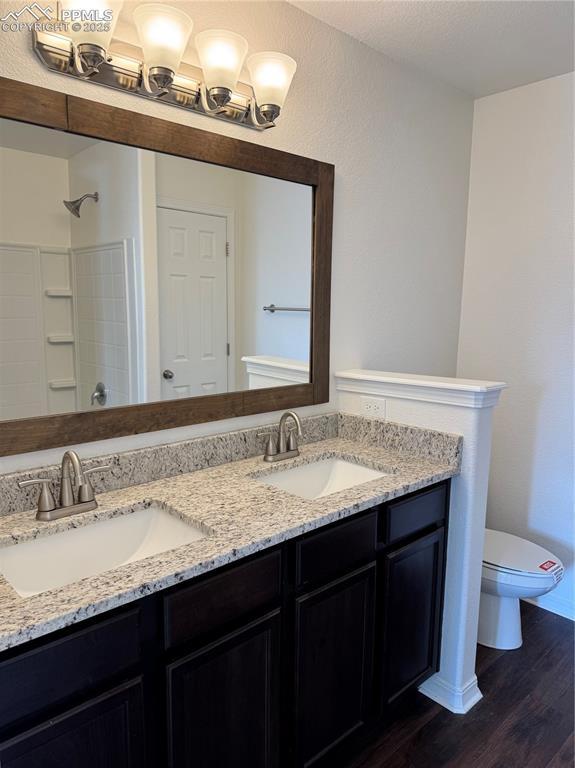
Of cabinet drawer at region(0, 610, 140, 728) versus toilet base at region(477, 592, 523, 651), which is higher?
cabinet drawer at region(0, 610, 140, 728)

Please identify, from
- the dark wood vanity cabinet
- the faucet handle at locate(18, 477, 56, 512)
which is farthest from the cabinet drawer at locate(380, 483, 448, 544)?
the faucet handle at locate(18, 477, 56, 512)

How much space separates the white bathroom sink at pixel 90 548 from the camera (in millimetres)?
1232

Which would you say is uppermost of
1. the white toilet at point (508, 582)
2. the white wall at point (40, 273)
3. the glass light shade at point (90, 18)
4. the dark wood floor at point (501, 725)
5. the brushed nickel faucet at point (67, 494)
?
the glass light shade at point (90, 18)

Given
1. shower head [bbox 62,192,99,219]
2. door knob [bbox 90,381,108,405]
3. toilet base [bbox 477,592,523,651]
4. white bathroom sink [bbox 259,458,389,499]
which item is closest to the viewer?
shower head [bbox 62,192,99,219]

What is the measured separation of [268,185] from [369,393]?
87cm

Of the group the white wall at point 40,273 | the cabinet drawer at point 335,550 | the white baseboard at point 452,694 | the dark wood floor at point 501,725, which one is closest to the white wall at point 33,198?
the white wall at point 40,273

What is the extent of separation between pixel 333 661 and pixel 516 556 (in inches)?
43.8

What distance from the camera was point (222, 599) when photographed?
1.21 metres

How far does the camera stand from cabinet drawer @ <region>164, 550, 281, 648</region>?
1.13 metres

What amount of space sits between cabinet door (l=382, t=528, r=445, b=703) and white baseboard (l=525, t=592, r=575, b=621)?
93 cm

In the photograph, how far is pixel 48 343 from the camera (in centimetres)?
142

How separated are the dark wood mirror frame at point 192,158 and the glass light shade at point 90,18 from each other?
0.14 metres

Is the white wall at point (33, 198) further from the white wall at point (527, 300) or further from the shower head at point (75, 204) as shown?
the white wall at point (527, 300)

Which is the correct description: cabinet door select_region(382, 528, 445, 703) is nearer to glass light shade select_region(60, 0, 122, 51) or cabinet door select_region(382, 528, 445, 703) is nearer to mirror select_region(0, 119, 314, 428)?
mirror select_region(0, 119, 314, 428)
